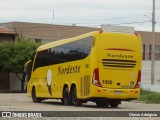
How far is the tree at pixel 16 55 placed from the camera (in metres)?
62.5

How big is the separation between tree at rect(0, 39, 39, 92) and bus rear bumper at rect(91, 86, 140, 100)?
1511 inches

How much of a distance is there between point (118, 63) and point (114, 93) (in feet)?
4.59

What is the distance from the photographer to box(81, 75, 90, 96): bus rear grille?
2408 centimetres

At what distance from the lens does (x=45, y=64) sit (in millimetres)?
29953

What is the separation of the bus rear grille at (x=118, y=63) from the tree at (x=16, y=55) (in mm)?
38390

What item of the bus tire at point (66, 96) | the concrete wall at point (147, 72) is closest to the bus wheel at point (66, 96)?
the bus tire at point (66, 96)

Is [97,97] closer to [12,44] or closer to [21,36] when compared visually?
A: [12,44]

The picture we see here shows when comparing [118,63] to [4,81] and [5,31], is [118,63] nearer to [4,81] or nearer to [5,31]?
[4,81]

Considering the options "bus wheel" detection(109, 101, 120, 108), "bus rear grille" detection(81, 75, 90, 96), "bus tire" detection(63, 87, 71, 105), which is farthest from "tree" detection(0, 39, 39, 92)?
"bus rear grille" detection(81, 75, 90, 96)

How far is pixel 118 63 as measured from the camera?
2403 cm

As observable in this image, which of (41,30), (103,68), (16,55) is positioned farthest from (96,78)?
(41,30)

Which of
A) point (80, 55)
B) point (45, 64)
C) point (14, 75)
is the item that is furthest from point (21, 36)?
point (80, 55)

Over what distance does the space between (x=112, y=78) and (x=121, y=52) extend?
4.17ft

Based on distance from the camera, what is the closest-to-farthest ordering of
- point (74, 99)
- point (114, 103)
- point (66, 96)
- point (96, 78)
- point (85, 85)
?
point (96, 78) → point (85, 85) → point (74, 99) → point (114, 103) → point (66, 96)
